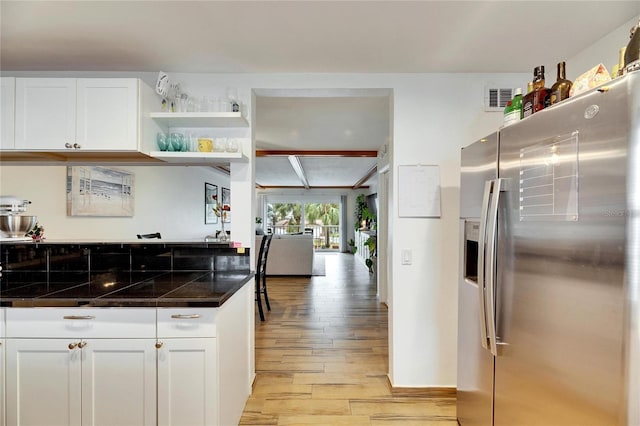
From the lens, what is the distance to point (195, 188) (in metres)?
2.39

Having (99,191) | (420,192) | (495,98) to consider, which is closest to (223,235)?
(99,191)

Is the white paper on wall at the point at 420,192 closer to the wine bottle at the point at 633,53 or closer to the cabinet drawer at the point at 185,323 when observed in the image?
the wine bottle at the point at 633,53

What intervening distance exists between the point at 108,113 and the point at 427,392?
2934mm

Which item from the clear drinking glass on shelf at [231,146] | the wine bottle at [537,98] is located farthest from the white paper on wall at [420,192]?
the clear drinking glass on shelf at [231,146]

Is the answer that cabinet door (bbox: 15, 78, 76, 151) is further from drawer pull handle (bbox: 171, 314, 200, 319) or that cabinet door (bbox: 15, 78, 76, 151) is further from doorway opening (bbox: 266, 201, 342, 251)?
doorway opening (bbox: 266, 201, 342, 251)

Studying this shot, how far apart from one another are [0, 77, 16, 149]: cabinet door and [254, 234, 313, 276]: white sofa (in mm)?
4852

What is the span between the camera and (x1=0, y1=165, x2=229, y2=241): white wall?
2186 millimetres

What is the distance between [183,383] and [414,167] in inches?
78.9

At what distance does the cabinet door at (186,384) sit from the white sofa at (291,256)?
4977mm

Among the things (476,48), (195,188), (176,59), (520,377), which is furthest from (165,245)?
(476,48)

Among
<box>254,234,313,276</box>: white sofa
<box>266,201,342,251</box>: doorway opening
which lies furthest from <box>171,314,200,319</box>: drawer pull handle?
<box>266,201,342,251</box>: doorway opening

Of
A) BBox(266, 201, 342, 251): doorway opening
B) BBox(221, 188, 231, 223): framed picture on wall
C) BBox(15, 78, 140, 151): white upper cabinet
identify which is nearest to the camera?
BBox(15, 78, 140, 151): white upper cabinet

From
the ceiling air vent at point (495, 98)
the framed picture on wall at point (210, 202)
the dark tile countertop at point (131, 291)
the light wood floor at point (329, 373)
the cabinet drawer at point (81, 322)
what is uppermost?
the ceiling air vent at point (495, 98)

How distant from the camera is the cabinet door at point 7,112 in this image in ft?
6.16
